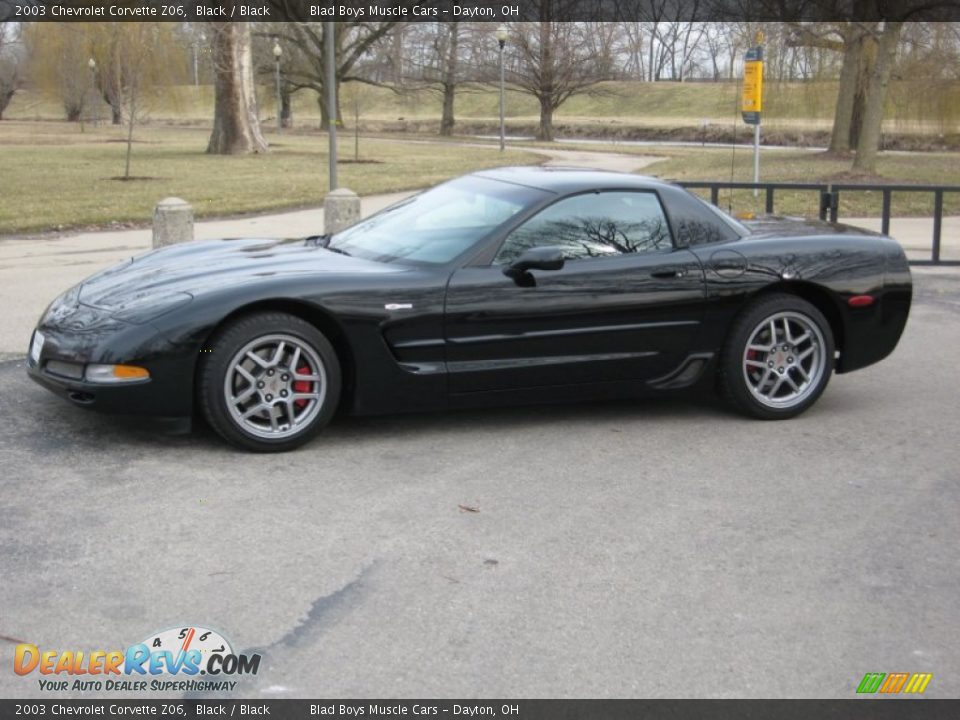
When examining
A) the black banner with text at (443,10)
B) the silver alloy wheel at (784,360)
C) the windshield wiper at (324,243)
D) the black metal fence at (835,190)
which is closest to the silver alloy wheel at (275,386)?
the windshield wiper at (324,243)

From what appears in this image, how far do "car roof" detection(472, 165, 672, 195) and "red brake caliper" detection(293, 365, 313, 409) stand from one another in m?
1.71

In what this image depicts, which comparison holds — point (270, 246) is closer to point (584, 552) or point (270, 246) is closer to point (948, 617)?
point (584, 552)

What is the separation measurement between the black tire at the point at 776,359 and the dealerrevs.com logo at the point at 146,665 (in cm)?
372

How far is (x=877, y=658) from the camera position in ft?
12.2

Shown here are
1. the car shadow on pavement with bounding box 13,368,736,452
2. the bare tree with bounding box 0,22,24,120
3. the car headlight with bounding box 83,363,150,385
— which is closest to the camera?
the car headlight with bounding box 83,363,150,385

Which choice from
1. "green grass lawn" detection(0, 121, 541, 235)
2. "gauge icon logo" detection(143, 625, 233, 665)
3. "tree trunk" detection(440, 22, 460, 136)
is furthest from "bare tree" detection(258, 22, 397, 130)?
"gauge icon logo" detection(143, 625, 233, 665)

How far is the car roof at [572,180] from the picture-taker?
653 cm

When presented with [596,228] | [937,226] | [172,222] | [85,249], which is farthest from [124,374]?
[937,226]

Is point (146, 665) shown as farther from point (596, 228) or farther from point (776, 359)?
point (776, 359)

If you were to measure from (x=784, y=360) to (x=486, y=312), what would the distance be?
180 cm

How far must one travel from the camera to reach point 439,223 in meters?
6.59

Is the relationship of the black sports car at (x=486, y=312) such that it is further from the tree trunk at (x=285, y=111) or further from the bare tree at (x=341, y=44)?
the tree trunk at (x=285, y=111)

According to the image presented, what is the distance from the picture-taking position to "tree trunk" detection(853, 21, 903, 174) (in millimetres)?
24109

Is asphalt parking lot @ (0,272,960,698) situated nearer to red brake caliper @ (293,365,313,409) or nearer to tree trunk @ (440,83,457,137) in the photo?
red brake caliper @ (293,365,313,409)
